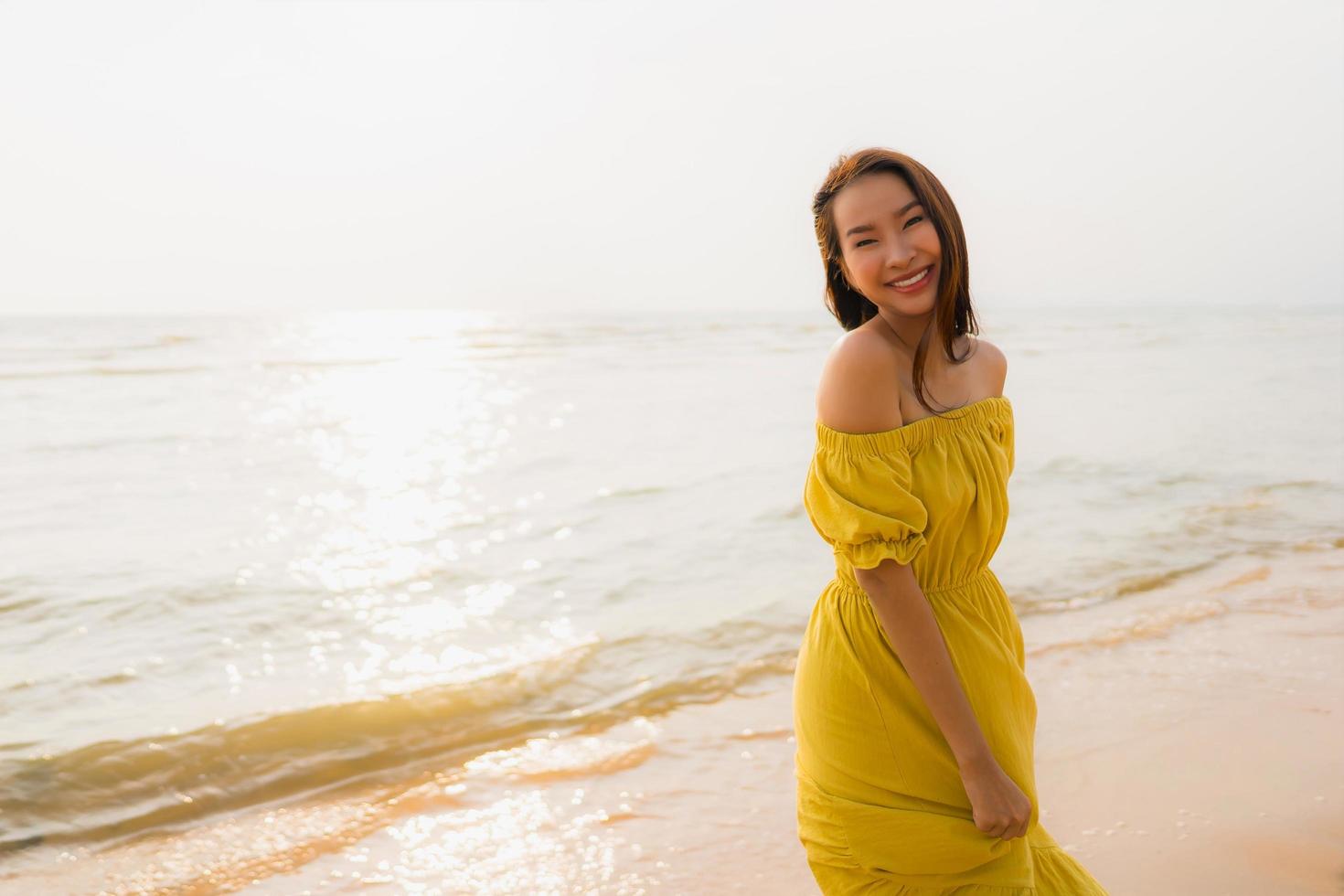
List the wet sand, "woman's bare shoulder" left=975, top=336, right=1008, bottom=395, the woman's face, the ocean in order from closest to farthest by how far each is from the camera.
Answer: the woman's face
"woman's bare shoulder" left=975, top=336, right=1008, bottom=395
the wet sand
the ocean

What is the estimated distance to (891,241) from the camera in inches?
75.8

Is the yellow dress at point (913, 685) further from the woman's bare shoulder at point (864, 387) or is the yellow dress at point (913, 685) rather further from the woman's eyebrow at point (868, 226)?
the woman's eyebrow at point (868, 226)

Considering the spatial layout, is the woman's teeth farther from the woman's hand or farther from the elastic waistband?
the woman's hand

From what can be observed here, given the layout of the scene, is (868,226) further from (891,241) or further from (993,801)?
(993,801)

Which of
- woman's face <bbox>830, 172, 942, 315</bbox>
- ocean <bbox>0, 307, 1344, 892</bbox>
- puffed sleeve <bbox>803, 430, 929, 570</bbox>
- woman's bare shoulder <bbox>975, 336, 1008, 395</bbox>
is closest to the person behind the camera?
puffed sleeve <bbox>803, 430, 929, 570</bbox>

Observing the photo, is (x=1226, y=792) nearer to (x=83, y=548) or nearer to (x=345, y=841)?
(x=345, y=841)

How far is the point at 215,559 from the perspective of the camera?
27.2 ft

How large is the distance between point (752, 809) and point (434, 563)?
468 cm

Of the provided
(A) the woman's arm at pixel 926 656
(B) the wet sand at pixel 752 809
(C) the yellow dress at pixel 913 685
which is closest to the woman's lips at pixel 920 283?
(C) the yellow dress at pixel 913 685

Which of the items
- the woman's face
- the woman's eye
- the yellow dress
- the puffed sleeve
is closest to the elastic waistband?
the yellow dress

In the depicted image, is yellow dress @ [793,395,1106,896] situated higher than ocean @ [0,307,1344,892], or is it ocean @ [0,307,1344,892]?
yellow dress @ [793,395,1106,896]

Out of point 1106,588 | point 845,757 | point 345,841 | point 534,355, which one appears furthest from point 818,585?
point 534,355

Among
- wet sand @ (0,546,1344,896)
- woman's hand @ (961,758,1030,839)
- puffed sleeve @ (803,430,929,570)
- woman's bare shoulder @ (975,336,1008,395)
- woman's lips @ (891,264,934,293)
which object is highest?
woman's lips @ (891,264,934,293)

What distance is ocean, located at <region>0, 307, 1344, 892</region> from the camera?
5.02m
